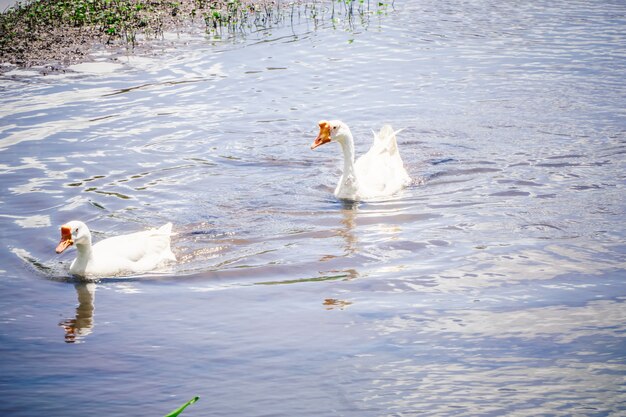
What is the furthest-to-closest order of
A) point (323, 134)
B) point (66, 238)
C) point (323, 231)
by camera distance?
1. point (323, 134)
2. point (323, 231)
3. point (66, 238)

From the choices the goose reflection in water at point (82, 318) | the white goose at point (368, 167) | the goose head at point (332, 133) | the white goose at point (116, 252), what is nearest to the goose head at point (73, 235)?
the white goose at point (116, 252)

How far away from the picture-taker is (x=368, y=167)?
11859 millimetres

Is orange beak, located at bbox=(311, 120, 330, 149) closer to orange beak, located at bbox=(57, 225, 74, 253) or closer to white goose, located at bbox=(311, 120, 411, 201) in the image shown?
white goose, located at bbox=(311, 120, 411, 201)

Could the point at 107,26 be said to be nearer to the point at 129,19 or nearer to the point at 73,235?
the point at 129,19

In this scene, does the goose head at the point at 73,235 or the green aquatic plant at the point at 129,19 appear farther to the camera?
the green aquatic plant at the point at 129,19

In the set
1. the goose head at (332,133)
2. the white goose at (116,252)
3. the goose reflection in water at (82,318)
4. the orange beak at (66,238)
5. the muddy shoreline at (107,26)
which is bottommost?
the goose reflection in water at (82,318)

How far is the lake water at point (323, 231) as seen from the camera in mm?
6414

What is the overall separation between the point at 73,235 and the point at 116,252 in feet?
1.67

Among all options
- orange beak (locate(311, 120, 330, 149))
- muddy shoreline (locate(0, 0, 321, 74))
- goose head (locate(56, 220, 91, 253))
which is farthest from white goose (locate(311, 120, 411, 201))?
muddy shoreline (locate(0, 0, 321, 74))

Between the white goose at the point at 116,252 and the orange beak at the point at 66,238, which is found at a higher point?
the orange beak at the point at 66,238

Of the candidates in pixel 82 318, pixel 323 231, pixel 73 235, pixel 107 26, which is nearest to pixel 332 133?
pixel 323 231

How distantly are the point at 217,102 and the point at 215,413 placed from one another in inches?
398

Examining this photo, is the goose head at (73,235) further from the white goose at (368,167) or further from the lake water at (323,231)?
the white goose at (368,167)

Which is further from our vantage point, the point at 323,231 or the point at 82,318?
the point at 323,231
